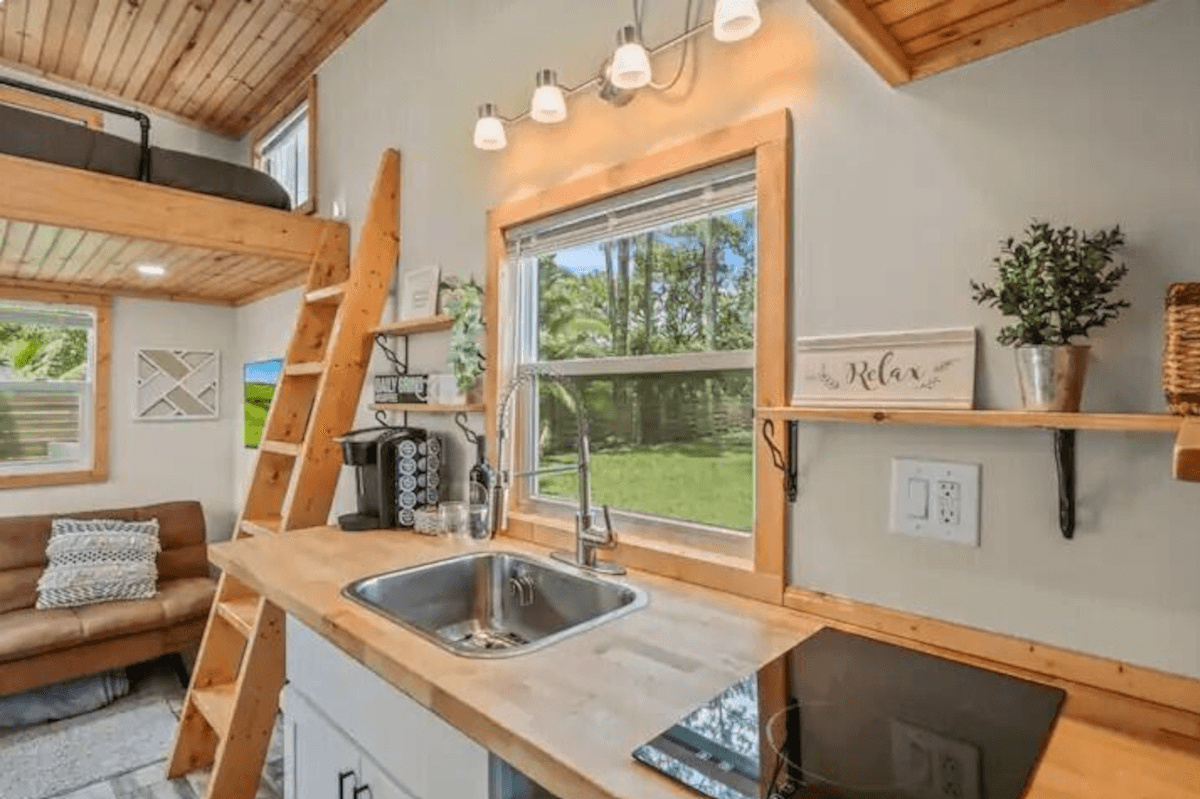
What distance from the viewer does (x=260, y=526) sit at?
243cm

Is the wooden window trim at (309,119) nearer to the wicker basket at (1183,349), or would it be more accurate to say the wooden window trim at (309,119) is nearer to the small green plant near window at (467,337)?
the small green plant near window at (467,337)

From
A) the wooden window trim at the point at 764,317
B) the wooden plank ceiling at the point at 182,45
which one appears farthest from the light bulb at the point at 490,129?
the wooden plank ceiling at the point at 182,45

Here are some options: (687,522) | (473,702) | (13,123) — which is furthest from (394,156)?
(473,702)

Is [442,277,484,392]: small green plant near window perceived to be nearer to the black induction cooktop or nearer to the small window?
the black induction cooktop

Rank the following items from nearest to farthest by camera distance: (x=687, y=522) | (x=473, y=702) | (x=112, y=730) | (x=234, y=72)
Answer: (x=473, y=702) < (x=687, y=522) < (x=112, y=730) < (x=234, y=72)

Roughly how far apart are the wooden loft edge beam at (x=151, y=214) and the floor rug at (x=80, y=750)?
2036 millimetres

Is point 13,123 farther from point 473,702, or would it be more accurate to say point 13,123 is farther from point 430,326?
point 473,702

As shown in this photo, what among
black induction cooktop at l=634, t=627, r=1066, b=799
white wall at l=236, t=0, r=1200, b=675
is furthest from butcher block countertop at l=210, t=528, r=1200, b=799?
white wall at l=236, t=0, r=1200, b=675

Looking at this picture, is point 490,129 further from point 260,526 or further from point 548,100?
point 260,526

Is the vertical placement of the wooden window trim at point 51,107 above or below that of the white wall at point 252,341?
above

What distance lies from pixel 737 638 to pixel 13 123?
280 cm

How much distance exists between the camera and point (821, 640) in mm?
1196

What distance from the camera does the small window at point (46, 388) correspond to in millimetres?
3600

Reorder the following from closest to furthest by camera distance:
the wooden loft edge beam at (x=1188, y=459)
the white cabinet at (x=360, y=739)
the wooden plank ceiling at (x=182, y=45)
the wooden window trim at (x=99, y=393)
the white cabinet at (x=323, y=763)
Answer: the wooden loft edge beam at (x=1188, y=459) → the white cabinet at (x=360, y=739) → the white cabinet at (x=323, y=763) → the wooden plank ceiling at (x=182, y=45) → the wooden window trim at (x=99, y=393)
